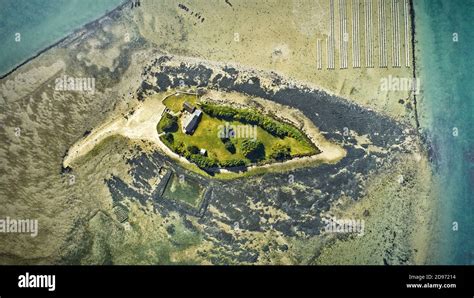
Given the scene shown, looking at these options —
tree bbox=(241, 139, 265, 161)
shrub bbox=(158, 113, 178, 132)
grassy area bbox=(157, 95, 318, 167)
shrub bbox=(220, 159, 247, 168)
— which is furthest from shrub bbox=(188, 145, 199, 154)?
tree bbox=(241, 139, 265, 161)

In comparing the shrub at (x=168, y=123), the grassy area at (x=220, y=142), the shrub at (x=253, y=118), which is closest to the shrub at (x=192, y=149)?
the grassy area at (x=220, y=142)

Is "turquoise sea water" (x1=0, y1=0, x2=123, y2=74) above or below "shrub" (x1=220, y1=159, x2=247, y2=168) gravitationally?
above

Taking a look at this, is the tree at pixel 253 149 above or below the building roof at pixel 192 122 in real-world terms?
below

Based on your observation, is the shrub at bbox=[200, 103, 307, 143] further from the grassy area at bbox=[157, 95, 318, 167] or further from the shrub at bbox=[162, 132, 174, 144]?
the shrub at bbox=[162, 132, 174, 144]

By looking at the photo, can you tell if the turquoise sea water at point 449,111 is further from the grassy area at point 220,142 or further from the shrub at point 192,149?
Result: the shrub at point 192,149

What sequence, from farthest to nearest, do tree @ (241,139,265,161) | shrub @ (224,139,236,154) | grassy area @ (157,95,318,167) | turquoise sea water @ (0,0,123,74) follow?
turquoise sea water @ (0,0,123,74), grassy area @ (157,95,318,167), shrub @ (224,139,236,154), tree @ (241,139,265,161)

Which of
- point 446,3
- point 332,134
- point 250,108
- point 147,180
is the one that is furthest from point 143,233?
point 446,3
